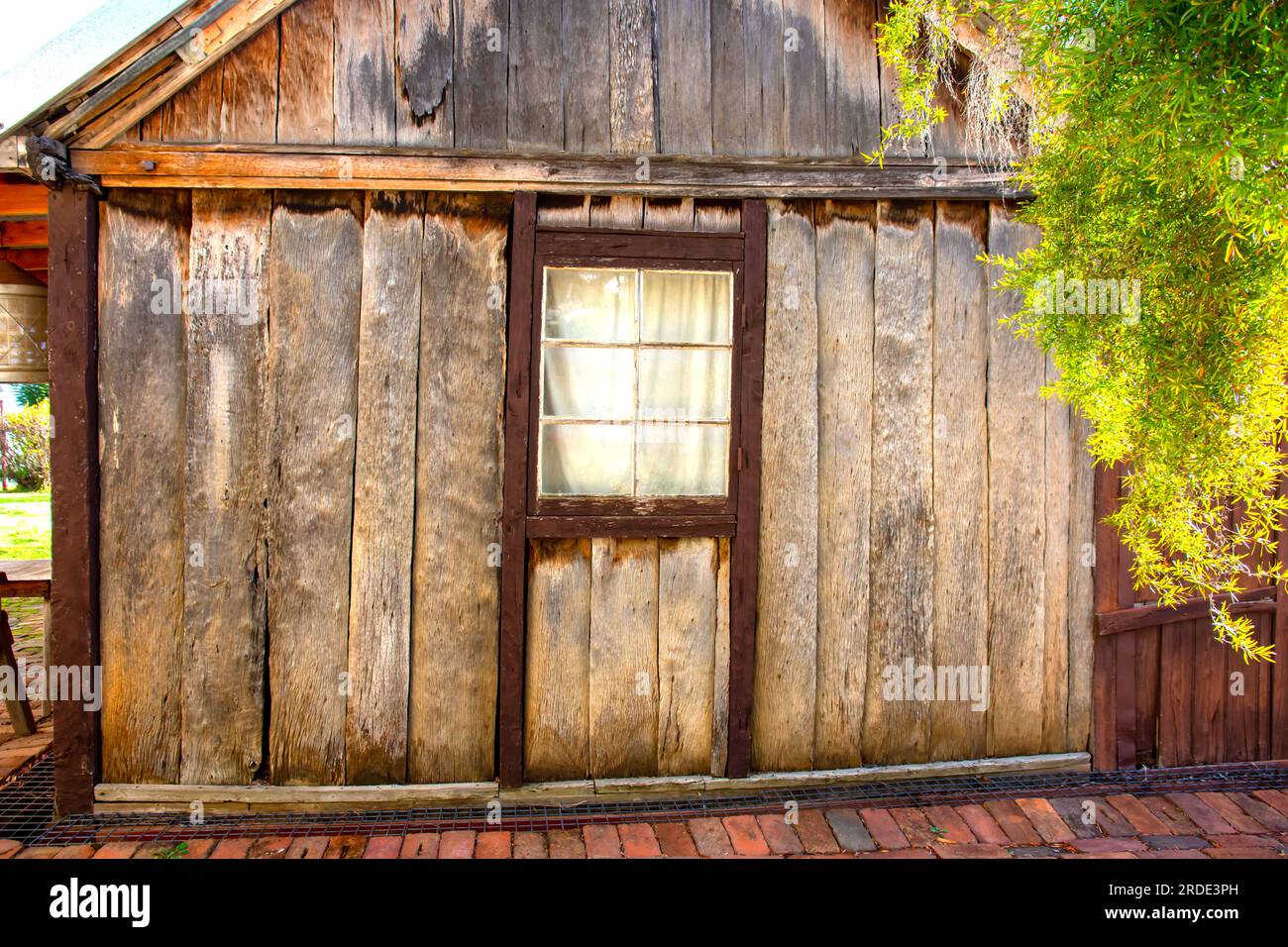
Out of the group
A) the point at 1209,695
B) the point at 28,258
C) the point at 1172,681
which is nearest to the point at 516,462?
the point at 1172,681

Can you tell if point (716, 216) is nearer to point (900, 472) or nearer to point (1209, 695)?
point (900, 472)

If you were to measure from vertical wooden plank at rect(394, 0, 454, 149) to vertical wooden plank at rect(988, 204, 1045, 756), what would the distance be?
110 inches

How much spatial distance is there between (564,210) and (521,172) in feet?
0.85

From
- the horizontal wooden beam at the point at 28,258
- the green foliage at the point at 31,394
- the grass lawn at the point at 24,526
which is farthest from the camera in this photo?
the green foliage at the point at 31,394

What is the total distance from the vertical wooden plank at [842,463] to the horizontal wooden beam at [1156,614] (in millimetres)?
1358

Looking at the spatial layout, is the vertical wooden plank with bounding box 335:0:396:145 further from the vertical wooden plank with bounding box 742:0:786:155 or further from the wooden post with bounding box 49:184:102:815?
the vertical wooden plank with bounding box 742:0:786:155

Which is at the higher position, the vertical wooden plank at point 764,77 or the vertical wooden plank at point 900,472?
the vertical wooden plank at point 764,77

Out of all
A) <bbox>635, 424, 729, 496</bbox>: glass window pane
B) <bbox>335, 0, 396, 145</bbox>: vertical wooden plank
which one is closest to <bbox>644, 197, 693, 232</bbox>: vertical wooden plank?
<bbox>635, 424, 729, 496</bbox>: glass window pane

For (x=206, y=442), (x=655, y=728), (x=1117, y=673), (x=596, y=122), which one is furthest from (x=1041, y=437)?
(x=206, y=442)

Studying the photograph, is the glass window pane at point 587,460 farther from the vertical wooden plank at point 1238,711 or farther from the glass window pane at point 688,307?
the vertical wooden plank at point 1238,711

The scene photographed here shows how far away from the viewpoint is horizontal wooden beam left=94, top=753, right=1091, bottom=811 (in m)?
3.77

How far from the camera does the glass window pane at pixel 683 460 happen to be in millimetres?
4008

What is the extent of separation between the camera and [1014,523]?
4.27m

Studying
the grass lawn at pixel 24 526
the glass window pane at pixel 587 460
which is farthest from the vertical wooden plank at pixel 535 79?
the grass lawn at pixel 24 526
